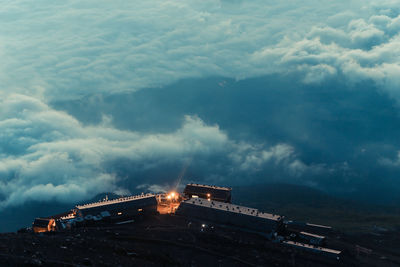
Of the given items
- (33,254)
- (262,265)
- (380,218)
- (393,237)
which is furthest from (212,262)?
(380,218)

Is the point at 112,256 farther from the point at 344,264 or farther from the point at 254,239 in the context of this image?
the point at 344,264

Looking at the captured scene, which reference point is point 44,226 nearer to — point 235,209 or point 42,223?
point 42,223

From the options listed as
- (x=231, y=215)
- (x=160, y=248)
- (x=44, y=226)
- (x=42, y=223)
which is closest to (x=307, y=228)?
(x=231, y=215)

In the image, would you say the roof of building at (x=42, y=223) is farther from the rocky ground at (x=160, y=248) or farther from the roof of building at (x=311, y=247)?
the roof of building at (x=311, y=247)

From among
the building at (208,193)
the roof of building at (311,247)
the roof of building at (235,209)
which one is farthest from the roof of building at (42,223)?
the roof of building at (311,247)

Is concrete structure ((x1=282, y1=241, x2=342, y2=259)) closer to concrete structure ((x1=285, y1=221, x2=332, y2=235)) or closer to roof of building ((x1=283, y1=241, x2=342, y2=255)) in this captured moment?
roof of building ((x1=283, y1=241, x2=342, y2=255))
